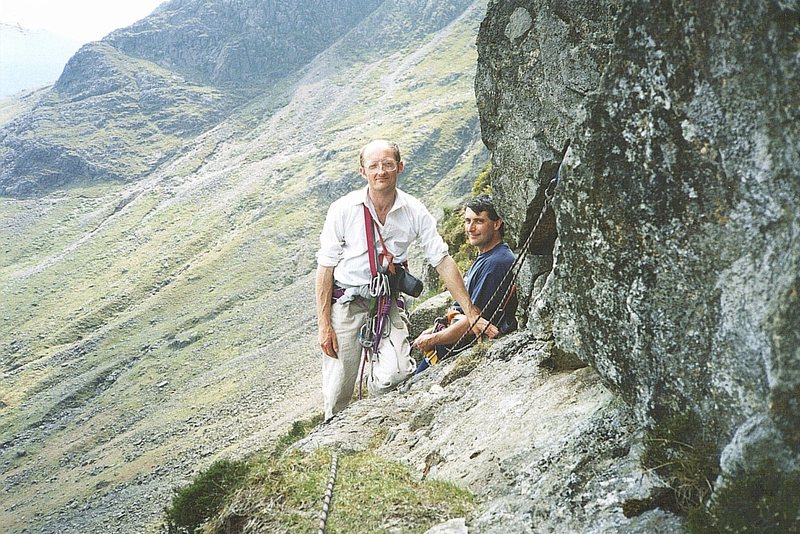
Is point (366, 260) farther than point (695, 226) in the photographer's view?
Yes

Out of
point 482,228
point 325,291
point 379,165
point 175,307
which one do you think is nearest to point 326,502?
point 325,291

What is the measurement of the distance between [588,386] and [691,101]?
2.77 meters

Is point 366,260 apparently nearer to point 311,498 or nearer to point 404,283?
point 404,283

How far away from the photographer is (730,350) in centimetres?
320

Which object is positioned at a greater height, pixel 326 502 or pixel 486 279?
pixel 486 279

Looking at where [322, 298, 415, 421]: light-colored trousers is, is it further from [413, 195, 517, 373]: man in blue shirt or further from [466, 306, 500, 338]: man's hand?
[466, 306, 500, 338]: man's hand

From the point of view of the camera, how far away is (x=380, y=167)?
25.6ft

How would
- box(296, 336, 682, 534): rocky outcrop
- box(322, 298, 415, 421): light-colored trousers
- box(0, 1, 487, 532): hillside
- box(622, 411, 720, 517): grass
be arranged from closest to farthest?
box(622, 411, 720, 517): grass, box(296, 336, 682, 534): rocky outcrop, box(322, 298, 415, 421): light-colored trousers, box(0, 1, 487, 532): hillside

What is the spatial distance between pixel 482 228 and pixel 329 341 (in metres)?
2.67

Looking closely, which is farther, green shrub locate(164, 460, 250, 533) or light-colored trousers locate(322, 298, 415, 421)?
light-colored trousers locate(322, 298, 415, 421)

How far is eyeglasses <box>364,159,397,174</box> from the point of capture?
7.82 m

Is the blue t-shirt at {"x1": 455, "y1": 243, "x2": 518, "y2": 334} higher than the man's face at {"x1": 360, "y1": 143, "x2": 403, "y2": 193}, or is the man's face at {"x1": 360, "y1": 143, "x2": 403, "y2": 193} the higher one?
the man's face at {"x1": 360, "y1": 143, "x2": 403, "y2": 193}

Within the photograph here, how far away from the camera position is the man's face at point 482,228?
345 inches

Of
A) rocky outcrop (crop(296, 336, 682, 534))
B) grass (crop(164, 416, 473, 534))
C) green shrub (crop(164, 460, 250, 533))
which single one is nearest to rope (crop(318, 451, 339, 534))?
grass (crop(164, 416, 473, 534))
